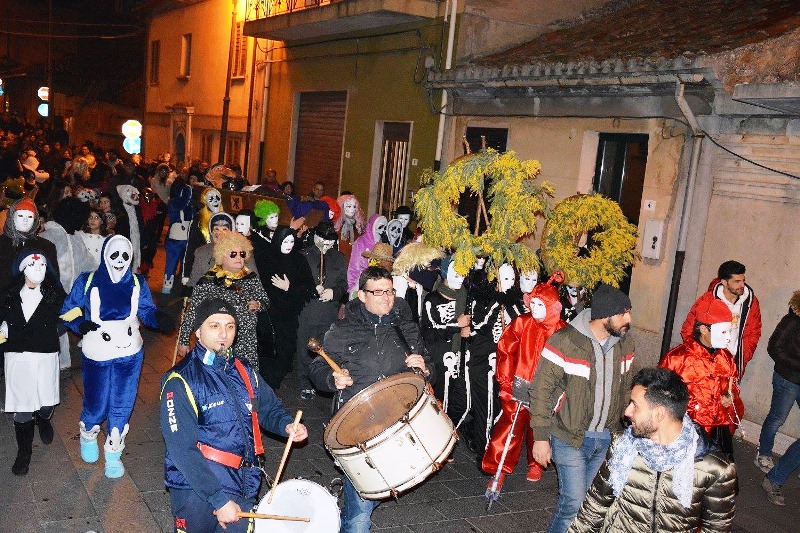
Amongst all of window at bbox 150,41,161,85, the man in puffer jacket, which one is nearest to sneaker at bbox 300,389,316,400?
the man in puffer jacket

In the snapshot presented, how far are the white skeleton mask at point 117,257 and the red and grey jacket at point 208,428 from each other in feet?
7.60

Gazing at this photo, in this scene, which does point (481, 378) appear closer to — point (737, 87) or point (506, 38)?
point (737, 87)

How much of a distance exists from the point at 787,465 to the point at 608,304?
324cm

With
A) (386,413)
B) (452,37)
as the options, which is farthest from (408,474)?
(452,37)

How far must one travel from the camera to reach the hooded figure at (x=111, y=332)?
6191 millimetres

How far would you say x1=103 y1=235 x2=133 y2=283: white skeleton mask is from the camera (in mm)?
6172

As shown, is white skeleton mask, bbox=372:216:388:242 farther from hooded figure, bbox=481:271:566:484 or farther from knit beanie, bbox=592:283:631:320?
knit beanie, bbox=592:283:631:320

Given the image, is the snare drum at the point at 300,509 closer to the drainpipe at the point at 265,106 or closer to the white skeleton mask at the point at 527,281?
the white skeleton mask at the point at 527,281

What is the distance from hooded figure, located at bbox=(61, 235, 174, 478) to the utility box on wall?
666 centimetres

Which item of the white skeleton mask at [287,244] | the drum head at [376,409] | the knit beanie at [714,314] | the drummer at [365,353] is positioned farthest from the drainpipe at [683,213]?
the drum head at [376,409]

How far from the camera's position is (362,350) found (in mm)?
5059

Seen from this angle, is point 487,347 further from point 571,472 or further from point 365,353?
point 365,353

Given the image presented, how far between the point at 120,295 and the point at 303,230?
3681 mm

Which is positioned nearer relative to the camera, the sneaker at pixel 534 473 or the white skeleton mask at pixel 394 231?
the sneaker at pixel 534 473
